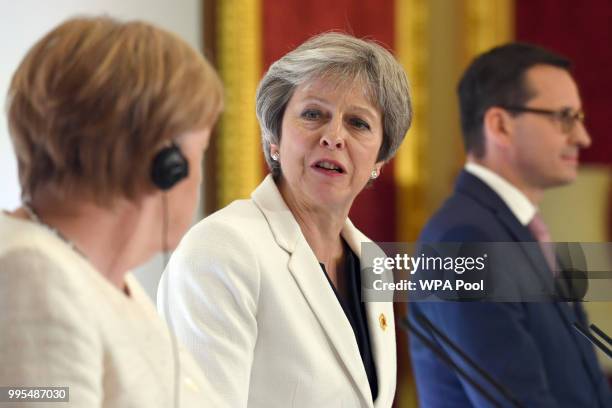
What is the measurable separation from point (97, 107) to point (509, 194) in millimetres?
1582

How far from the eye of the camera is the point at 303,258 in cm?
174

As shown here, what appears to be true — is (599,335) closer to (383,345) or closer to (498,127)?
(383,345)

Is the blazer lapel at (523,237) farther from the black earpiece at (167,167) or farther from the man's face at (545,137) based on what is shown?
the black earpiece at (167,167)

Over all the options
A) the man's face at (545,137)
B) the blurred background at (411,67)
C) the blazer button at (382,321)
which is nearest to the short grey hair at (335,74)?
the blazer button at (382,321)

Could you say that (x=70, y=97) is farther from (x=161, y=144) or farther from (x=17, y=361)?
(x=17, y=361)

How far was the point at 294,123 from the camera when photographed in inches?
71.1

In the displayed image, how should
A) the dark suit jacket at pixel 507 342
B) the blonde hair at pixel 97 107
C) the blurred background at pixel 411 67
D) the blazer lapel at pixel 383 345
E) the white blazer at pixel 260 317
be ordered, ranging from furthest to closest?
the blurred background at pixel 411 67 < the dark suit jacket at pixel 507 342 < the blazer lapel at pixel 383 345 < the white blazer at pixel 260 317 < the blonde hair at pixel 97 107

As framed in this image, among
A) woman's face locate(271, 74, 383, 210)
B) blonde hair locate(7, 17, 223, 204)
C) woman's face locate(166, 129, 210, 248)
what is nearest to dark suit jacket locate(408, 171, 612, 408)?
woman's face locate(271, 74, 383, 210)

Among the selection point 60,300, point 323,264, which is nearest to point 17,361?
point 60,300

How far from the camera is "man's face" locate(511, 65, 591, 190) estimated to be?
8.41ft

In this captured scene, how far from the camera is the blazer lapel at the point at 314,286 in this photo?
1.67 metres

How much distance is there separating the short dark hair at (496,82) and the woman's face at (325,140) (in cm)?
86

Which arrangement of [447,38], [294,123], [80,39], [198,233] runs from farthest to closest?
1. [447,38]
2. [294,123]
3. [198,233]
4. [80,39]

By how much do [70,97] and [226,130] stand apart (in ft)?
9.57
